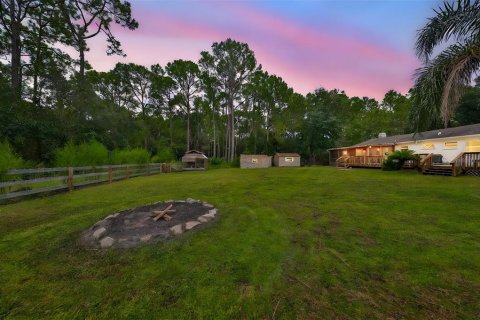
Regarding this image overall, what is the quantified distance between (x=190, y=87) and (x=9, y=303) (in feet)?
107

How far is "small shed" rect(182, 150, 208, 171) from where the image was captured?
75.4 ft

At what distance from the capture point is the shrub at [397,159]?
44.3 feet

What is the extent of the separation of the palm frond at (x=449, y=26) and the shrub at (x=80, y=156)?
1418 cm

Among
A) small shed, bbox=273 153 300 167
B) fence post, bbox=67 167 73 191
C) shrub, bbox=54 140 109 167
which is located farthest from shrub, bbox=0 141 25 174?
small shed, bbox=273 153 300 167

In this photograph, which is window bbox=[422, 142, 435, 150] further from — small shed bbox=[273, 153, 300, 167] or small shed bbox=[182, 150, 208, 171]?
small shed bbox=[182, 150, 208, 171]

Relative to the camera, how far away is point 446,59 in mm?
5742

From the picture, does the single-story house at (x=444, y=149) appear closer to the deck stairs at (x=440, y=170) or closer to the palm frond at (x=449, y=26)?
the deck stairs at (x=440, y=170)

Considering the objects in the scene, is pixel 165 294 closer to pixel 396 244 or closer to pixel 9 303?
pixel 9 303

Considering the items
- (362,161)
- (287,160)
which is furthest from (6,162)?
(287,160)

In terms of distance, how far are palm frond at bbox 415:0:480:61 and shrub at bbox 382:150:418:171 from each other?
9.46 m

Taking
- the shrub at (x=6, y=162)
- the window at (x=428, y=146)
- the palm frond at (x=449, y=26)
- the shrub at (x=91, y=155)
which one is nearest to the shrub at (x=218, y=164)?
the shrub at (x=91, y=155)

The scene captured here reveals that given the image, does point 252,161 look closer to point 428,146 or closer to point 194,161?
point 194,161

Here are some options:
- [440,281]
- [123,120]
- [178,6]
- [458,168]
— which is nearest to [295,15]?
[178,6]

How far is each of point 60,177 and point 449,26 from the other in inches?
520
